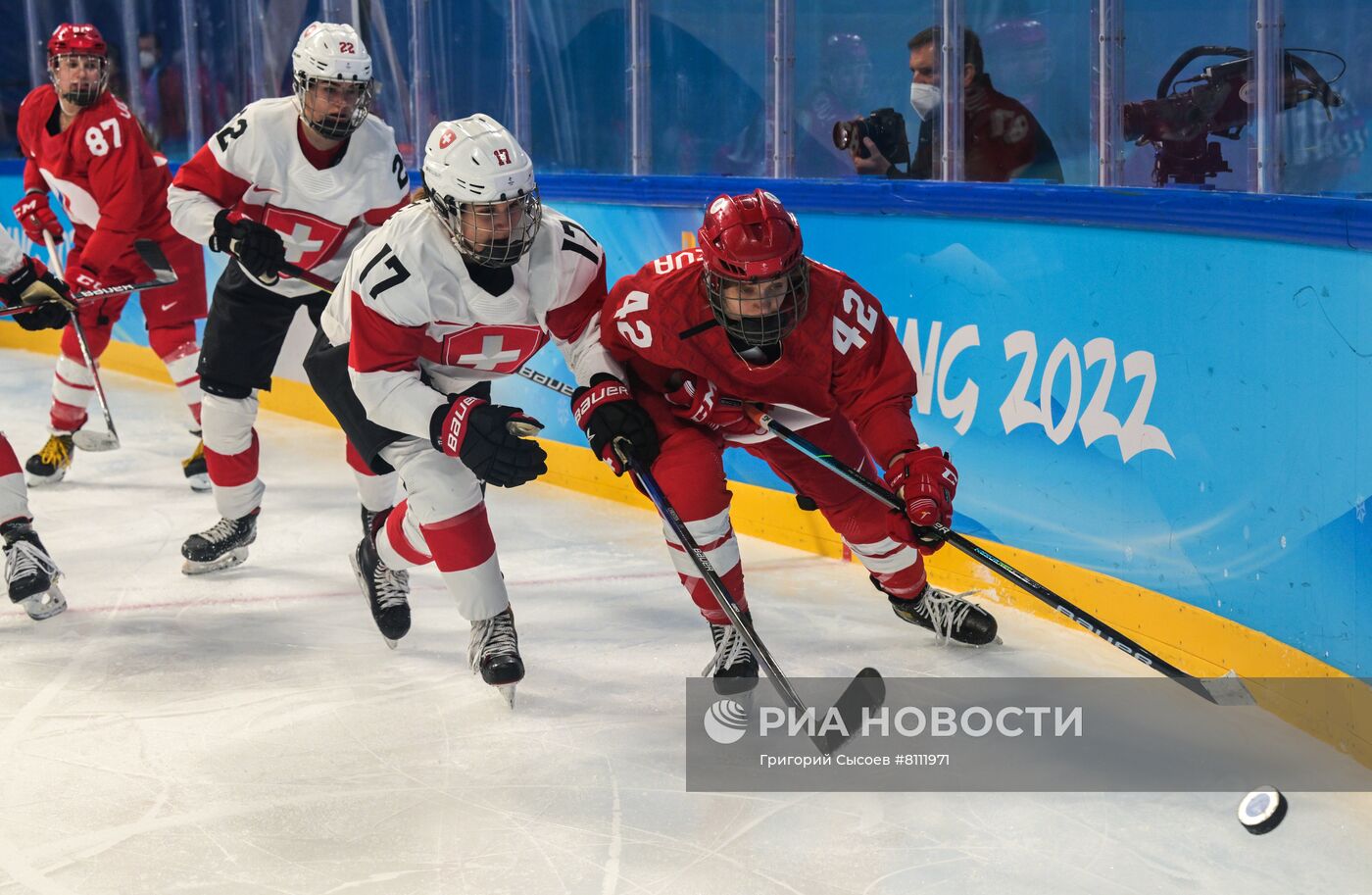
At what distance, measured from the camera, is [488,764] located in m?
2.76

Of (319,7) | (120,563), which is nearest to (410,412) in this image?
(120,563)

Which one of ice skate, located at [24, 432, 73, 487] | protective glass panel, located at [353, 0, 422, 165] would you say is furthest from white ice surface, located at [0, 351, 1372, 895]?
protective glass panel, located at [353, 0, 422, 165]

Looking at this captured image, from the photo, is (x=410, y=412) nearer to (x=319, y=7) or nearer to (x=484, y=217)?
(x=484, y=217)

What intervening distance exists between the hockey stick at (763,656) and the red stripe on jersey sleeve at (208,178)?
1620mm

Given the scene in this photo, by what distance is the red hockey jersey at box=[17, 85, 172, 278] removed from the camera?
15.6 ft

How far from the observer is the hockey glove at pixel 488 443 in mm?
2742

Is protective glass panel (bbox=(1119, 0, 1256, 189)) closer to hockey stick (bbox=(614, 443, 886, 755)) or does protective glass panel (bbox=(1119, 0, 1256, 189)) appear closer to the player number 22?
hockey stick (bbox=(614, 443, 886, 755))

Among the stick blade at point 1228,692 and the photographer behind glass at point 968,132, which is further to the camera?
the photographer behind glass at point 968,132

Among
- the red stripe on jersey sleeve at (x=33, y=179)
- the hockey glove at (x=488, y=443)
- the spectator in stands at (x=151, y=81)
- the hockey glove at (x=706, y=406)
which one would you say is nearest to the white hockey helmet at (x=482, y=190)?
the hockey glove at (x=488, y=443)

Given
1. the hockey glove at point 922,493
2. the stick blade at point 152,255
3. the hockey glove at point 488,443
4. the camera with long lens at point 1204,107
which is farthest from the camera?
the stick blade at point 152,255

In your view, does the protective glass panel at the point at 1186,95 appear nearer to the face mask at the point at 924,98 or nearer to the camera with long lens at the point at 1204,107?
the camera with long lens at the point at 1204,107

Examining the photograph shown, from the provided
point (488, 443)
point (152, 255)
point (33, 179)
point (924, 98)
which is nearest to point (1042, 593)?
point (488, 443)

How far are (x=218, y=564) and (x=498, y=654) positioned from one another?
57.1 inches

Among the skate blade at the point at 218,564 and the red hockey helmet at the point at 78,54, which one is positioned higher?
the red hockey helmet at the point at 78,54
